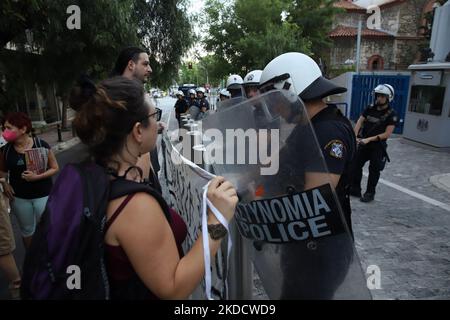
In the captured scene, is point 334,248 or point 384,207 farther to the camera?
point 384,207

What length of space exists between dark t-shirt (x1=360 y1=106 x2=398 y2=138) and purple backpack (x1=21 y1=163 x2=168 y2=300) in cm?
489

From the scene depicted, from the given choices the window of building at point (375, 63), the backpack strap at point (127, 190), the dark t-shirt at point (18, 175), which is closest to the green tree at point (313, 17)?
the window of building at point (375, 63)

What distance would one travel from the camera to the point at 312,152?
1327 millimetres

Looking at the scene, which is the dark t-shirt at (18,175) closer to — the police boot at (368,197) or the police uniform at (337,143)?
the police uniform at (337,143)

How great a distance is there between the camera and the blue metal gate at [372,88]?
11680 millimetres

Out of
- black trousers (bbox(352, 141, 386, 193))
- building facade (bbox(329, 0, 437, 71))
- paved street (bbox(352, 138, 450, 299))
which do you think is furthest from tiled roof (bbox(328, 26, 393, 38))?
black trousers (bbox(352, 141, 386, 193))

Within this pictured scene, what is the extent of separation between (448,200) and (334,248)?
5.02 meters

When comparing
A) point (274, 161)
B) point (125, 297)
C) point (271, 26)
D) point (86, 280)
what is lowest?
point (125, 297)

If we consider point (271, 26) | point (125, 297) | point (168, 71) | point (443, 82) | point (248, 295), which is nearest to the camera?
point (125, 297)

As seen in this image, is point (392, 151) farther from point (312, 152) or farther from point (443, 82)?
point (312, 152)

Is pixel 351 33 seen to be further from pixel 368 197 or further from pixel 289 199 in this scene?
pixel 289 199

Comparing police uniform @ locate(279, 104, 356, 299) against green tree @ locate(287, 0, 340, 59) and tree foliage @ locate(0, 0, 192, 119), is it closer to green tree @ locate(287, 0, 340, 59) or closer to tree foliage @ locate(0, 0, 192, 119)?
tree foliage @ locate(0, 0, 192, 119)

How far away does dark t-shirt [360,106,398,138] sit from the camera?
5176mm

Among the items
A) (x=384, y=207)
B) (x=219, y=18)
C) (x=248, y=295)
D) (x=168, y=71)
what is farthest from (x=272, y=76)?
(x=219, y=18)
